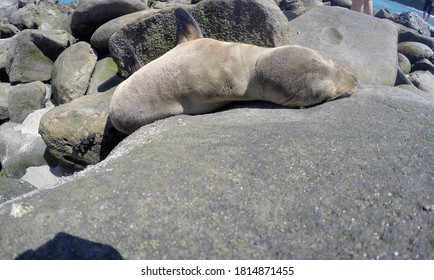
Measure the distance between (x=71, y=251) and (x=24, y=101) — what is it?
4.36 metres

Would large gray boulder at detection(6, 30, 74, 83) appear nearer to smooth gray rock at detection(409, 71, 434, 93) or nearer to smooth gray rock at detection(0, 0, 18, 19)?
smooth gray rock at detection(409, 71, 434, 93)

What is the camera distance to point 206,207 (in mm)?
1704

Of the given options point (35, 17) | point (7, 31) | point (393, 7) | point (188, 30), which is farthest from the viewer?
point (393, 7)

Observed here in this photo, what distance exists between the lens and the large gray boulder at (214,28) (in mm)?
3543

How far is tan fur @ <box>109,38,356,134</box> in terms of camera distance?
2.74 m

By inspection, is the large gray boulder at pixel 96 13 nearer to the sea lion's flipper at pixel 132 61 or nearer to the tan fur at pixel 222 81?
the sea lion's flipper at pixel 132 61

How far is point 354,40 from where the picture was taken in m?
4.32

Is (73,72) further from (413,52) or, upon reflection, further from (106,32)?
(413,52)

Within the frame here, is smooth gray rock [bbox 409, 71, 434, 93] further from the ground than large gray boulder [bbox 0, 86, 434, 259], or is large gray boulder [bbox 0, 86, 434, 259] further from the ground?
large gray boulder [bbox 0, 86, 434, 259]

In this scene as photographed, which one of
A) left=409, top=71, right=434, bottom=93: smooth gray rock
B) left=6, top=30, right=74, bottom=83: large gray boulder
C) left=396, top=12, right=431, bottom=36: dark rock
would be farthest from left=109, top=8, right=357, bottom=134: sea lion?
left=396, top=12, right=431, bottom=36: dark rock

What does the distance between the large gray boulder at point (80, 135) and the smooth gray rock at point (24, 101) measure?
1653 mm

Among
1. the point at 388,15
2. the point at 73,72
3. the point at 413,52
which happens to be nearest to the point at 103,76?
the point at 73,72

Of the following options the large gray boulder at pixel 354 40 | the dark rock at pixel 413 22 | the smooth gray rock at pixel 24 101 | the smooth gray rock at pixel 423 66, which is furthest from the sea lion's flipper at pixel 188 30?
the dark rock at pixel 413 22

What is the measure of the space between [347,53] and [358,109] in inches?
61.9
